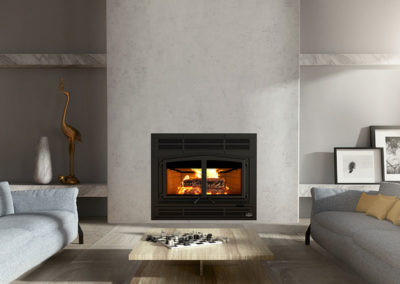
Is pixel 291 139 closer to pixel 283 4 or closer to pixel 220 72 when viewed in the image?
pixel 220 72

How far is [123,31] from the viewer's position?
5.57m

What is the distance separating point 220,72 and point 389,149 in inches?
108

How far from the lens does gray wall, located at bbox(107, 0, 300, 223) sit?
557 cm

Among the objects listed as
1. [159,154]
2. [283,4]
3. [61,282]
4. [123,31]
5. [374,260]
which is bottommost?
[61,282]

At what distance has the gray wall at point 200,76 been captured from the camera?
557cm

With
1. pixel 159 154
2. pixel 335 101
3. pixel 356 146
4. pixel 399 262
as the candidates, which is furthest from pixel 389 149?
pixel 399 262

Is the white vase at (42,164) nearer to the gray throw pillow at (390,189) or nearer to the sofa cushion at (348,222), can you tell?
the sofa cushion at (348,222)

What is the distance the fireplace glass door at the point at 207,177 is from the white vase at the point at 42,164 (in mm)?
1670

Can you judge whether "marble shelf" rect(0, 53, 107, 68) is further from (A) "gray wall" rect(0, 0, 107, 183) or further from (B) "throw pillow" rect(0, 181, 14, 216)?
(B) "throw pillow" rect(0, 181, 14, 216)

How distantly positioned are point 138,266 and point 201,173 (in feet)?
6.93

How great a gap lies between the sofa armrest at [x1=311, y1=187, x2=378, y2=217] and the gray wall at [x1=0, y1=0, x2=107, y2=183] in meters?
3.16

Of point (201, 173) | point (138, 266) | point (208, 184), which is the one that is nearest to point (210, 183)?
point (208, 184)

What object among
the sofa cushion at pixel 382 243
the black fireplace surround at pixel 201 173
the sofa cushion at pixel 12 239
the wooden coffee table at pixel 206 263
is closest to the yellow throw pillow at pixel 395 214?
the sofa cushion at pixel 382 243

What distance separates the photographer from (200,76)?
5.57 m
